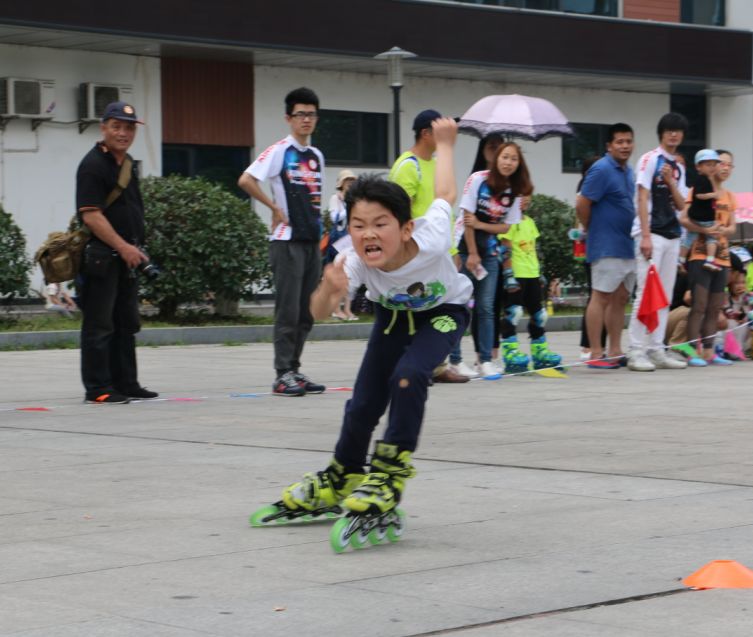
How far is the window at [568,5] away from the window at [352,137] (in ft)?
9.88

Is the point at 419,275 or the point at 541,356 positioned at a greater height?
the point at 419,275

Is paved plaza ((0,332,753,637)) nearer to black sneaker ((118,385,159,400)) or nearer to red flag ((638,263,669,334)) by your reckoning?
black sneaker ((118,385,159,400))

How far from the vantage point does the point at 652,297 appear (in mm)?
12016

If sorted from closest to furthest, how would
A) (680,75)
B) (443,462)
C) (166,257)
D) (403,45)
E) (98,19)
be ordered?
(443,462) → (166,257) → (98,19) → (403,45) → (680,75)

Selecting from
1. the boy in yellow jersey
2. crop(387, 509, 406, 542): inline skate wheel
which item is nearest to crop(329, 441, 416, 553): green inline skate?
crop(387, 509, 406, 542): inline skate wheel

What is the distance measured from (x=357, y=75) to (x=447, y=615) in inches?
926

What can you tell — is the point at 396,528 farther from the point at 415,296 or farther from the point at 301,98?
the point at 301,98

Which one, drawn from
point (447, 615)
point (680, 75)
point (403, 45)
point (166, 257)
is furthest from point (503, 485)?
point (680, 75)

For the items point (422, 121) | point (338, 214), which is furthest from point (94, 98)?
point (422, 121)

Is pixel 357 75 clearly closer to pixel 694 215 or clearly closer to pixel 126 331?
pixel 694 215

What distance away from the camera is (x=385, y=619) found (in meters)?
4.13

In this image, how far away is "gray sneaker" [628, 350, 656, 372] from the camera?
12297 mm

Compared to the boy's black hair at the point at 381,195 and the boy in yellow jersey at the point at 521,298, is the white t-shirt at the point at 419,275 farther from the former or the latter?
the boy in yellow jersey at the point at 521,298

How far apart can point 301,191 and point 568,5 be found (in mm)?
19837
